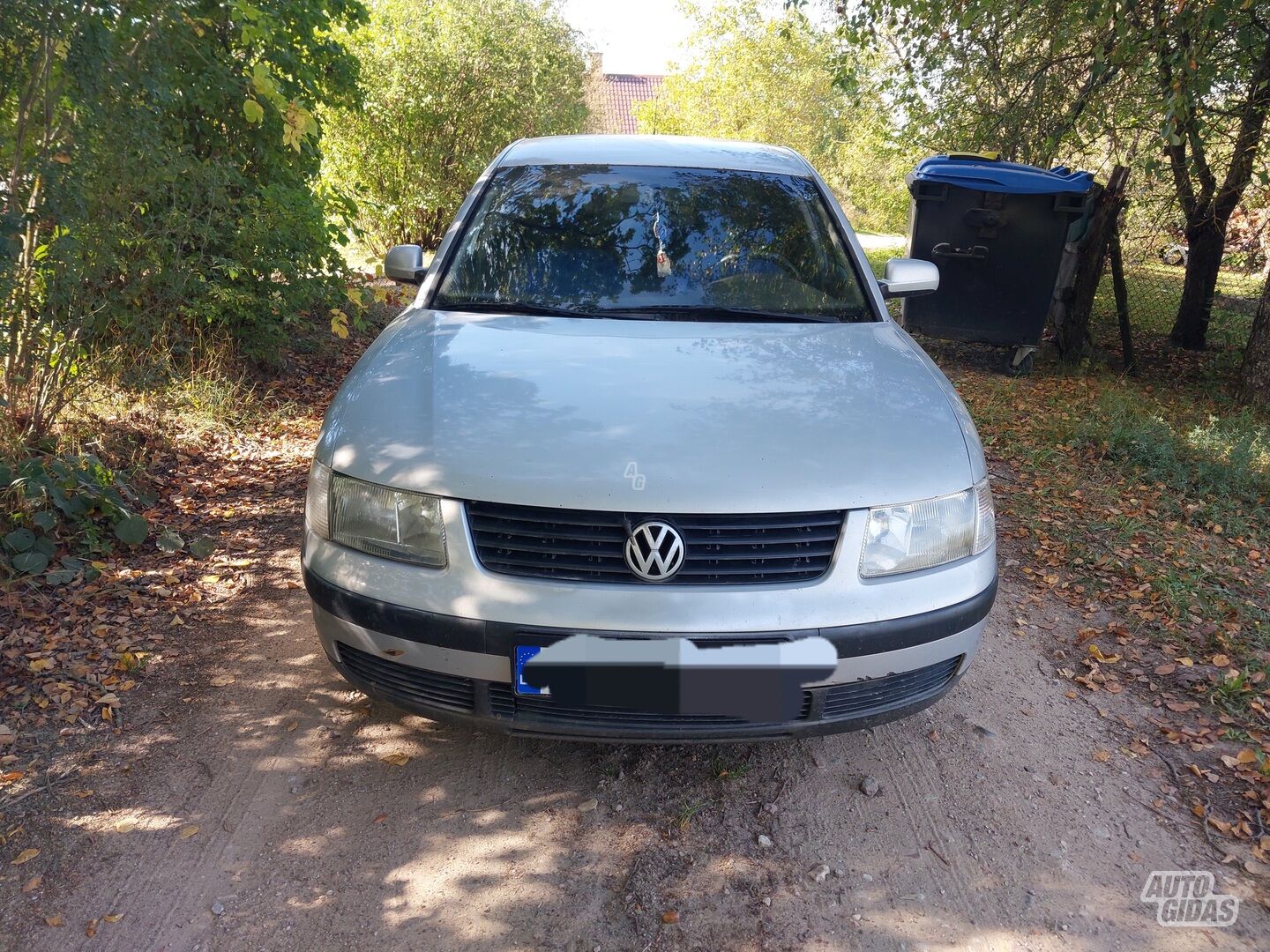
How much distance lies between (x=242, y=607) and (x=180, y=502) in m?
1.21

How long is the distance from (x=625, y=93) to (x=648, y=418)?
140 ft

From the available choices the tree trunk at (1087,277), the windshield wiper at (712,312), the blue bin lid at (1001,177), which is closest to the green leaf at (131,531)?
the windshield wiper at (712,312)

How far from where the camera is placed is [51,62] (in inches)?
138

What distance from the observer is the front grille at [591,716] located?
2.24m

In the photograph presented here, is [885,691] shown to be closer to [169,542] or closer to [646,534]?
[646,534]

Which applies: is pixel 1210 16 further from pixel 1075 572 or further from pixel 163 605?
pixel 163 605

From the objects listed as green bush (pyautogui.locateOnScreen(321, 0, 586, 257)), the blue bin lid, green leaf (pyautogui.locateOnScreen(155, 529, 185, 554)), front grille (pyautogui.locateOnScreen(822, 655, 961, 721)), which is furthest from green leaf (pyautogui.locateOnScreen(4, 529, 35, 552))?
green bush (pyautogui.locateOnScreen(321, 0, 586, 257))

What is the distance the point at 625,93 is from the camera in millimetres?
41469

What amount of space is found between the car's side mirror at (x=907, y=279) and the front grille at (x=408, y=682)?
239cm

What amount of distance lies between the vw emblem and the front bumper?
5.9 inches

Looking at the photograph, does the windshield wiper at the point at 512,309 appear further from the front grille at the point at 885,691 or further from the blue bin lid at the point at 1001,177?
the blue bin lid at the point at 1001,177

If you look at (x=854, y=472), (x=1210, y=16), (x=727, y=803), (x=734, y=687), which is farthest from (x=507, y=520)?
(x=1210, y=16)

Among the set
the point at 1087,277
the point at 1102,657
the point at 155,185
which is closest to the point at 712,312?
the point at 1102,657

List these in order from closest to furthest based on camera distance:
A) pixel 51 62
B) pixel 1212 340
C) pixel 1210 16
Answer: pixel 51 62, pixel 1210 16, pixel 1212 340
